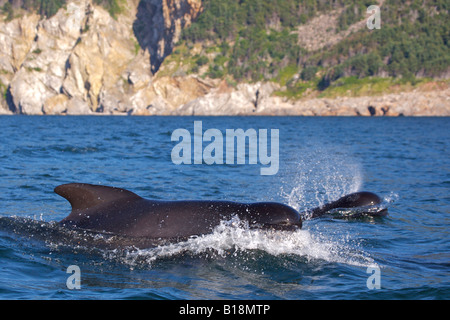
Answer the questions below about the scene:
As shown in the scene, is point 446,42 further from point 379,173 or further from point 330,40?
point 379,173

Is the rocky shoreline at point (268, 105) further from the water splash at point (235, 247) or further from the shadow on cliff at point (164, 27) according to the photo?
the water splash at point (235, 247)

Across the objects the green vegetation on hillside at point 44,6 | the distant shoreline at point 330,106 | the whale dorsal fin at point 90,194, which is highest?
the green vegetation on hillside at point 44,6

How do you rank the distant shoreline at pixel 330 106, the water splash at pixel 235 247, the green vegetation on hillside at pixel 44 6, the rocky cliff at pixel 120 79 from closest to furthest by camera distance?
the water splash at pixel 235 247 → the distant shoreline at pixel 330 106 → the rocky cliff at pixel 120 79 → the green vegetation on hillside at pixel 44 6

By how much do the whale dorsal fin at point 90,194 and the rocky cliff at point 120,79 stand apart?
112 meters

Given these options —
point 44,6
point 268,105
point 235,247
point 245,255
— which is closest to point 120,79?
point 44,6

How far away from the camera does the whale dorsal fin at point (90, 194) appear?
30.4 feet

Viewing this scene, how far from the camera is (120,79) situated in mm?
151625

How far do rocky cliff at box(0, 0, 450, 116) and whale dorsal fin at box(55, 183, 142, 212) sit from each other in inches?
4407

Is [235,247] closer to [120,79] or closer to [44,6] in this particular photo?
[120,79]

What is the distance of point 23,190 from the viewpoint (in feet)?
51.9

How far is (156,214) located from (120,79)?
147 m

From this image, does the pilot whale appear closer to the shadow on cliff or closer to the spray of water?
the spray of water

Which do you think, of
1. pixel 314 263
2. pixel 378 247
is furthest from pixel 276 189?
pixel 314 263

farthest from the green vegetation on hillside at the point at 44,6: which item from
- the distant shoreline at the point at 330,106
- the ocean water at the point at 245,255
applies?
the ocean water at the point at 245,255
